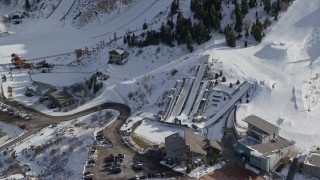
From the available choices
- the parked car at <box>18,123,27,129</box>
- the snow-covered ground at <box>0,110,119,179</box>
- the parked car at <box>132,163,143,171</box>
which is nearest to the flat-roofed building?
the parked car at <box>18,123,27,129</box>

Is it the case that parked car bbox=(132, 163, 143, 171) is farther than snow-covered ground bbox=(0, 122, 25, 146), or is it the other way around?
snow-covered ground bbox=(0, 122, 25, 146)

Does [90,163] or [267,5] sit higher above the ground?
[267,5]

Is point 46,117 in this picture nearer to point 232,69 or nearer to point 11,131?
point 11,131

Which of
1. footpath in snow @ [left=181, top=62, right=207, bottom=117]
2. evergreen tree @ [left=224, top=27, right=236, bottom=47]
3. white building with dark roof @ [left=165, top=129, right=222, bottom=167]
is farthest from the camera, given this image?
evergreen tree @ [left=224, top=27, right=236, bottom=47]

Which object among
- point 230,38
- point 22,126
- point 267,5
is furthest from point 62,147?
point 267,5

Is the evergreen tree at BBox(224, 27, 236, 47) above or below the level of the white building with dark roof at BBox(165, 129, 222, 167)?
above

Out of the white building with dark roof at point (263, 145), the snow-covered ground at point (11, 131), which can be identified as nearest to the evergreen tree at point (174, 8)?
the snow-covered ground at point (11, 131)

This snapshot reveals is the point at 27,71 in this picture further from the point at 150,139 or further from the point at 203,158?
the point at 203,158

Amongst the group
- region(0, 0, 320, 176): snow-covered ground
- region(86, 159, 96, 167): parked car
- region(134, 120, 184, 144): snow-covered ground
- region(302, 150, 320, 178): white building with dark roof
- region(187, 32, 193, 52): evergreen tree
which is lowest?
region(302, 150, 320, 178): white building with dark roof

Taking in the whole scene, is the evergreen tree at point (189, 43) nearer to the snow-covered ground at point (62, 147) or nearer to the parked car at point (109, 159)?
the snow-covered ground at point (62, 147)

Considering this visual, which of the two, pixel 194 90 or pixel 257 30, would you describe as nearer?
pixel 194 90

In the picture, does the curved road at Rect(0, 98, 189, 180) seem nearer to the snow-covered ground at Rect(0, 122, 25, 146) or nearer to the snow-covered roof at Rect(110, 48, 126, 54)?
the snow-covered ground at Rect(0, 122, 25, 146)
